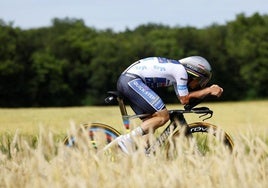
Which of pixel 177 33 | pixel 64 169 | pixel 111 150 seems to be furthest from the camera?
pixel 177 33

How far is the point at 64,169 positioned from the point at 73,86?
309 ft

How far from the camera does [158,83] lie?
24.8 ft

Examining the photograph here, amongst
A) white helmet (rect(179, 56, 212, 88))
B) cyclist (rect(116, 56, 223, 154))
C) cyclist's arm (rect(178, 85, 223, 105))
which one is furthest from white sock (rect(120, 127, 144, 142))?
white helmet (rect(179, 56, 212, 88))

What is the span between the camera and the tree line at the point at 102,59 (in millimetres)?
90000

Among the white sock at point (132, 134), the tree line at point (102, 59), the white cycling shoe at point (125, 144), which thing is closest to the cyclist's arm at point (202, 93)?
the white sock at point (132, 134)

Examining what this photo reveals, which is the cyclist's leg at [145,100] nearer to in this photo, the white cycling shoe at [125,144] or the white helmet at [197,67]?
the white helmet at [197,67]

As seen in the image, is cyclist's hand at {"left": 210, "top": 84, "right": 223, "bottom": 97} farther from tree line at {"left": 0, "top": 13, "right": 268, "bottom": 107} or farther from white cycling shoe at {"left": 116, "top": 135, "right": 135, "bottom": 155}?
tree line at {"left": 0, "top": 13, "right": 268, "bottom": 107}

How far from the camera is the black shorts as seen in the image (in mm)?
7434

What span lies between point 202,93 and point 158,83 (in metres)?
0.50

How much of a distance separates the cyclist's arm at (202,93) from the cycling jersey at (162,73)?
0.06m

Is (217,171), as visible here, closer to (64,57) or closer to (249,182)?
(249,182)

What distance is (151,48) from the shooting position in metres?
101

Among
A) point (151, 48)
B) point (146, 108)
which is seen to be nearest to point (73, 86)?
point (151, 48)

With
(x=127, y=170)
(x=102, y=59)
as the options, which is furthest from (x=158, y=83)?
(x=102, y=59)
